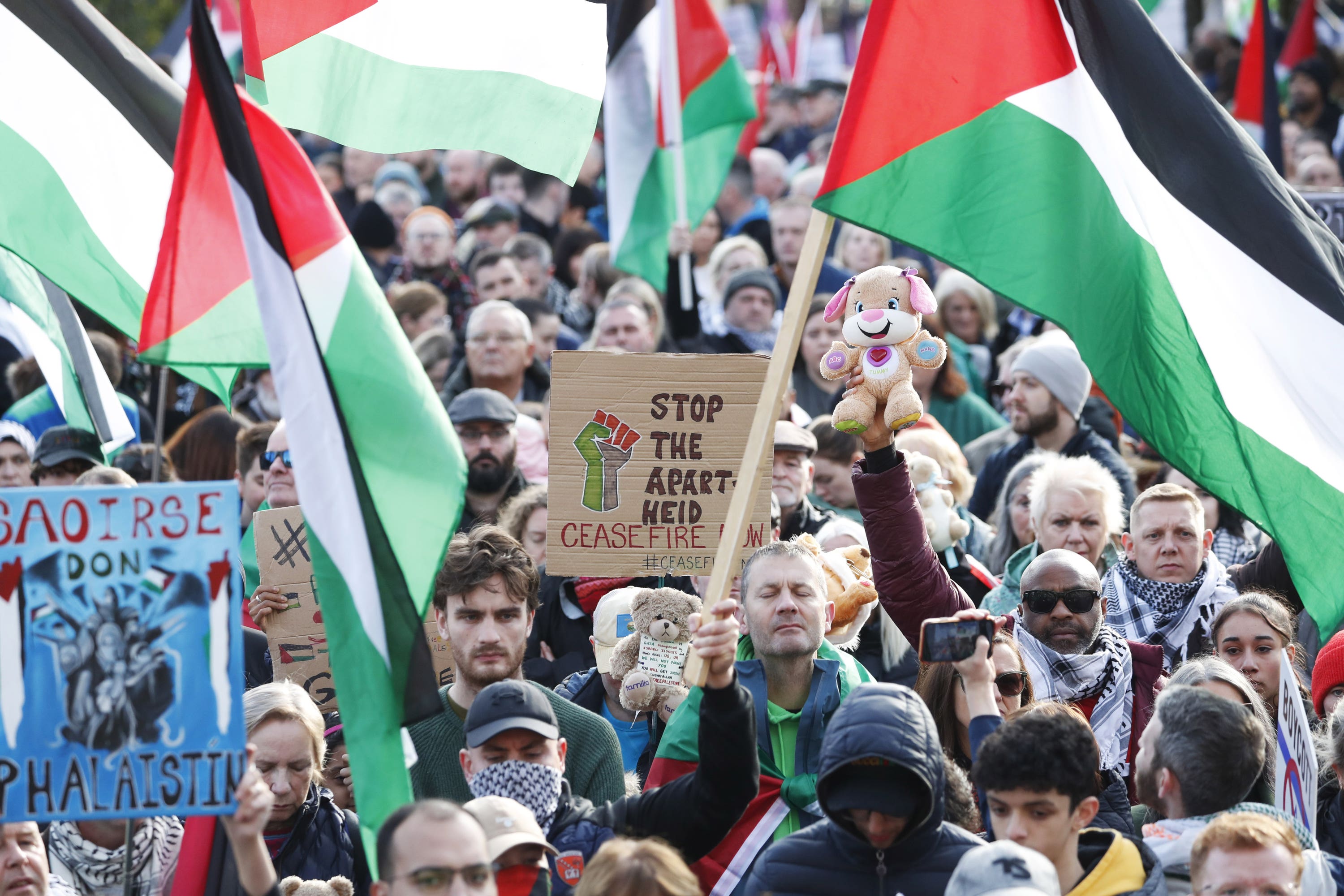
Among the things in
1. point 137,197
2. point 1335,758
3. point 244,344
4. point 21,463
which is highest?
point 137,197

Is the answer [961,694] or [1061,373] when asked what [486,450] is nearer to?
[1061,373]

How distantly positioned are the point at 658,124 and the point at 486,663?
4542 mm

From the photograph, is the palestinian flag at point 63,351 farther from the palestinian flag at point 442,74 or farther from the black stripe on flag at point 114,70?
the palestinian flag at point 442,74

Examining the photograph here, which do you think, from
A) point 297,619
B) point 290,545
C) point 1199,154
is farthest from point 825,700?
point 290,545

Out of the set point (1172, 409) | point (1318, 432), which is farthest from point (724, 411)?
point (1318, 432)

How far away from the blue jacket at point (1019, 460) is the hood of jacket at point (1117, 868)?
12.6ft

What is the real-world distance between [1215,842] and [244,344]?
2810 millimetres

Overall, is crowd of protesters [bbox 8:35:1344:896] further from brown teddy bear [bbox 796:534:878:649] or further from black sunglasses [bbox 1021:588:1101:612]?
brown teddy bear [bbox 796:534:878:649]

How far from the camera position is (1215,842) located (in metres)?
3.69

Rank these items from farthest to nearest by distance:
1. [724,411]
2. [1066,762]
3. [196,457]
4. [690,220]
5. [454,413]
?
[690,220] < [196,457] < [454,413] < [724,411] < [1066,762]

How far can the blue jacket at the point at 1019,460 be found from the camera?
25.0 ft

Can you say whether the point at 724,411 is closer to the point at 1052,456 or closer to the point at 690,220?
the point at 1052,456

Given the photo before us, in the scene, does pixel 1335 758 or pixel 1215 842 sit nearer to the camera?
pixel 1215 842

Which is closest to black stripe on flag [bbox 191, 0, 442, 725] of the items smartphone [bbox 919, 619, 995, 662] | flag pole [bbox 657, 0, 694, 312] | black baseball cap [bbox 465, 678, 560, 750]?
black baseball cap [bbox 465, 678, 560, 750]
